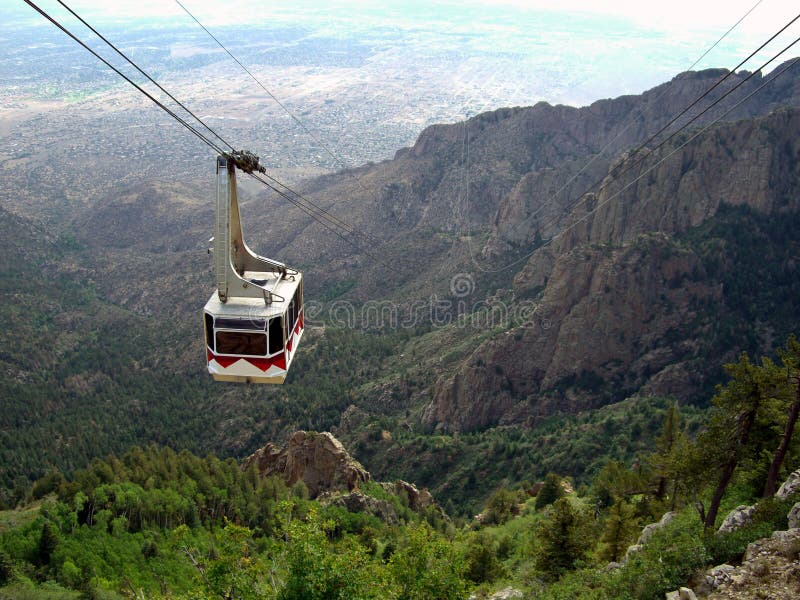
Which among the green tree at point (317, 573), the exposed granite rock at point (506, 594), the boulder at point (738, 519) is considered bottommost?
the exposed granite rock at point (506, 594)

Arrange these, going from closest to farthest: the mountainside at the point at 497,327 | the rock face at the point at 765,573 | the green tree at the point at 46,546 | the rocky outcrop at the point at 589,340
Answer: the rock face at the point at 765,573
the green tree at the point at 46,546
the mountainside at the point at 497,327
the rocky outcrop at the point at 589,340

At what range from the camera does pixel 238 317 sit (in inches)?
809

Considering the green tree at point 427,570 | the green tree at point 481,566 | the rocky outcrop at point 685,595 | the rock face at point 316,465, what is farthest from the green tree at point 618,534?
the rock face at point 316,465

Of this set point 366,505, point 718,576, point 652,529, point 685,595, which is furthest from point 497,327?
point 685,595

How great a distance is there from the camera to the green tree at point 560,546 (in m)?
28.2

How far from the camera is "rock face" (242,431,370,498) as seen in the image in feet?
173

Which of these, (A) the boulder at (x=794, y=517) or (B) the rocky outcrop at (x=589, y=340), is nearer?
(A) the boulder at (x=794, y=517)

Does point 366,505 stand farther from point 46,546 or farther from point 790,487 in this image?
point 790,487

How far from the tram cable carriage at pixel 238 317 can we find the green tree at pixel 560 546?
13.9m

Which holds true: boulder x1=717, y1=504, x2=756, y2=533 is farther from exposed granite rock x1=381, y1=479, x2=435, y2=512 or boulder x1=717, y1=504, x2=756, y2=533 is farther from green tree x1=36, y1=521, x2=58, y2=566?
exposed granite rock x1=381, y1=479, x2=435, y2=512

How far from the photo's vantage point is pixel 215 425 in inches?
2857

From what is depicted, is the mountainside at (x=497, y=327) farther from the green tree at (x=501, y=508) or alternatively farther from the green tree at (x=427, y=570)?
the green tree at (x=427, y=570)

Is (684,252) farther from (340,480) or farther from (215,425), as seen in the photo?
(215,425)

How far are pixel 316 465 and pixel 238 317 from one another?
35.5 m
